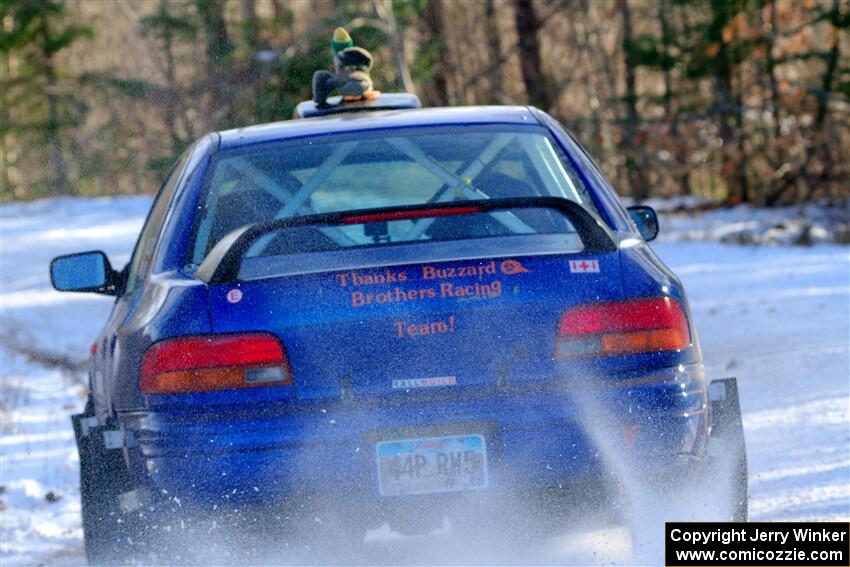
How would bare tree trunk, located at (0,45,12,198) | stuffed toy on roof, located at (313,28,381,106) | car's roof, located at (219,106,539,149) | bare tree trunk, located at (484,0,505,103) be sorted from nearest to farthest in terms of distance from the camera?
car's roof, located at (219,106,539,149)
stuffed toy on roof, located at (313,28,381,106)
bare tree trunk, located at (484,0,505,103)
bare tree trunk, located at (0,45,12,198)

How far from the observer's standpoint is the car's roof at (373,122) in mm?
4906

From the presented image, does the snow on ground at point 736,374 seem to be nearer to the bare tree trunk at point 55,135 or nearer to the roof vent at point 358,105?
the roof vent at point 358,105

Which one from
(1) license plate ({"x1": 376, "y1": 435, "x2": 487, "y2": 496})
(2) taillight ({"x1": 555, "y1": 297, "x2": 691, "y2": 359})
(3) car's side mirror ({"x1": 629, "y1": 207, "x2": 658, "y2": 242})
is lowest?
(1) license plate ({"x1": 376, "y1": 435, "x2": 487, "y2": 496})

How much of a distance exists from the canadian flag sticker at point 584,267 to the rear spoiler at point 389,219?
0.05 m

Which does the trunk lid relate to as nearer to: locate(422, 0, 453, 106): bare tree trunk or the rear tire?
the rear tire

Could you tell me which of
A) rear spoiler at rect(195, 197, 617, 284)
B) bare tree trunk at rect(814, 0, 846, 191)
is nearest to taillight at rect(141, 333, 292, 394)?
rear spoiler at rect(195, 197, 617, 284)

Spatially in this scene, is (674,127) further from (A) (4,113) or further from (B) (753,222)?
(A) (4,113)

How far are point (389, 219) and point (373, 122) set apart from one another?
3.11ft

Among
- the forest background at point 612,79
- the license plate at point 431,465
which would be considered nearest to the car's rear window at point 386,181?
the license plate at point 431,465

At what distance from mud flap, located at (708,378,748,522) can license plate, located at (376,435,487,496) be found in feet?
2.64

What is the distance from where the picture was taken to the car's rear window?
4.76 meters

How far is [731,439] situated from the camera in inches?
180

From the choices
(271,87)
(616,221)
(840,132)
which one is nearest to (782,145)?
(840,132)

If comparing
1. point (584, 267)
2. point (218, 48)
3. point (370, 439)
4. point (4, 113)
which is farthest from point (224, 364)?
point (4, 113)
